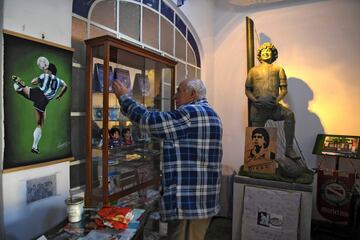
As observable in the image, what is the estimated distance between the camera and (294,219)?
229cm

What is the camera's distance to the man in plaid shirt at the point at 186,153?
1.34m

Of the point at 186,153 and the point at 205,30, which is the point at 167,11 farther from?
the point at 186,153

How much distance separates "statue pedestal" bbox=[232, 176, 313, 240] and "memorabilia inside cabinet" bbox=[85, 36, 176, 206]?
1.00m

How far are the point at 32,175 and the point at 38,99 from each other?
0.40 metres

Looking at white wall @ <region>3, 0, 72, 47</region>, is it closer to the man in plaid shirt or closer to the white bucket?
the man in plaid shirt

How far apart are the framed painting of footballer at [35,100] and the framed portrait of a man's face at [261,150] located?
173 centimetres

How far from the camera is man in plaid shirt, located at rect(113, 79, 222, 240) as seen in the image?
134cm

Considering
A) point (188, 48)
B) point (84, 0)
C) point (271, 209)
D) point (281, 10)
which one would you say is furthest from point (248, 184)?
point (281, 10)

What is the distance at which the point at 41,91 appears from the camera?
131 cm

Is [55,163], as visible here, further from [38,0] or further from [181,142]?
[38,0]

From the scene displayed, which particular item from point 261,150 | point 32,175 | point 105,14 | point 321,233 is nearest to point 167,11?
point 105,14

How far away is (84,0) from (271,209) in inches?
91.7

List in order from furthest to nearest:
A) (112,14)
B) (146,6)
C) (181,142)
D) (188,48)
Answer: (188,48) → (146,6) → (112,14) → (181,142)

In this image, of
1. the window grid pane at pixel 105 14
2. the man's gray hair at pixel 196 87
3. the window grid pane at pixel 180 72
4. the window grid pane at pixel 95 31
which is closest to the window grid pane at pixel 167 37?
the window grid pane at pixel 180 72
